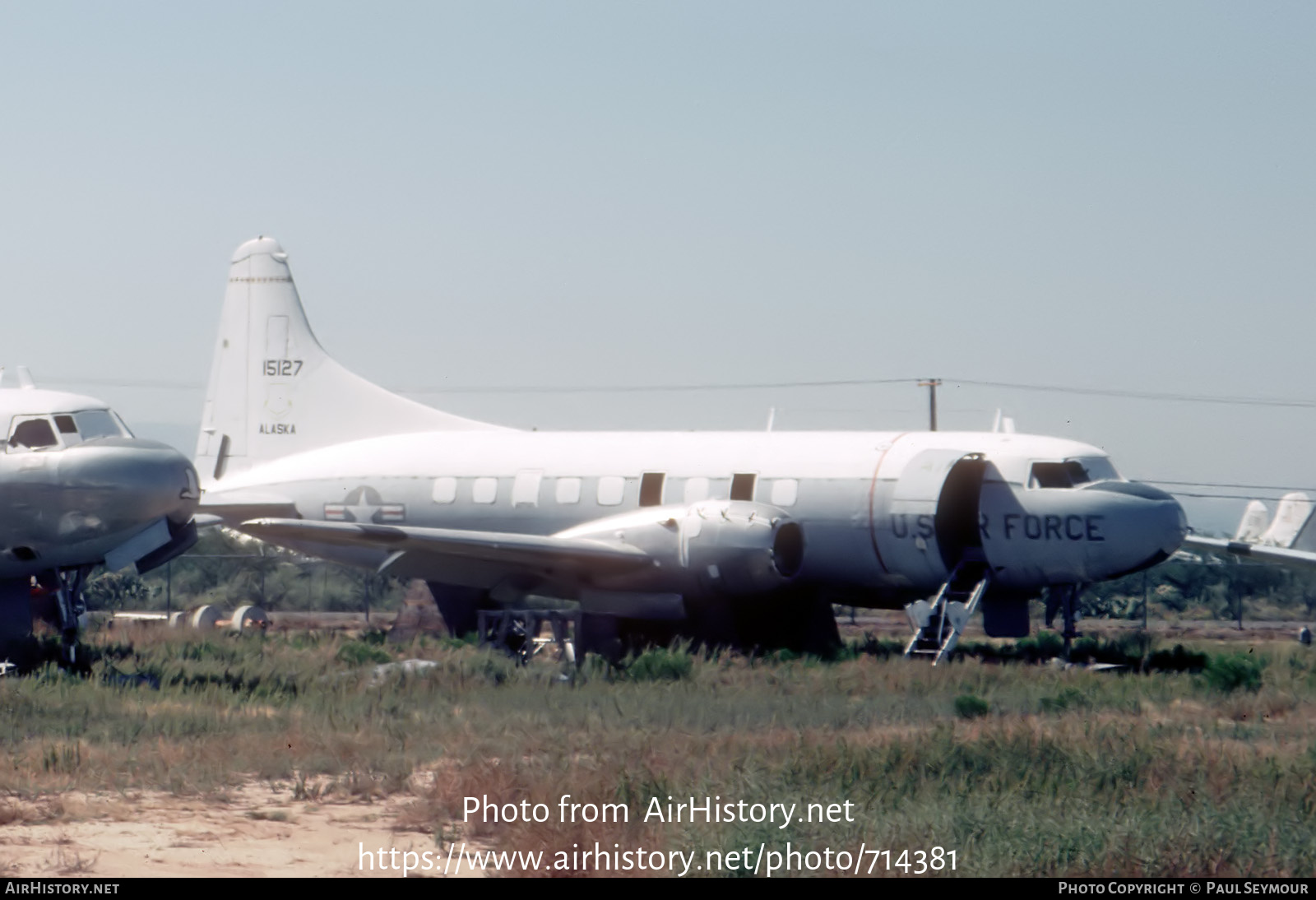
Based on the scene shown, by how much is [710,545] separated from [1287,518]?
32.4 metres

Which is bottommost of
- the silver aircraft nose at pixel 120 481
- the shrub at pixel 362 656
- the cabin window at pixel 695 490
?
the shrub at pixel 362 656

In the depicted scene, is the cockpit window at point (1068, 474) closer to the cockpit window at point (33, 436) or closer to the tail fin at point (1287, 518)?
the cockpit window at point (33, 436)

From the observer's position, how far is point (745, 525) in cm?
2530

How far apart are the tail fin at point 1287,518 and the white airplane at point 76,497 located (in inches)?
1499

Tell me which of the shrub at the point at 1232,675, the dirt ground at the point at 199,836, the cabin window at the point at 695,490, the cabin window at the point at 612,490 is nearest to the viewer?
the dirt ground at the point at 199,836

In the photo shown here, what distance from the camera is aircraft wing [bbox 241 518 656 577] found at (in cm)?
2547

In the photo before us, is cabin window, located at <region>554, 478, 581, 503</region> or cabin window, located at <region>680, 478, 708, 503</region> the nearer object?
cabin window, located at <region>680, 478, 708, 503</region>

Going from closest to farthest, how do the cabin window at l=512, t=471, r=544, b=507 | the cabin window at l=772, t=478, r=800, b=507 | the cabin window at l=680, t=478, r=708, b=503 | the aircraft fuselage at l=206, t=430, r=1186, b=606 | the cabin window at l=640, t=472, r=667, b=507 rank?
the aircraft fuselage at l=206, t=430, r=1186, b=606
the cabin window at l=772, t=478, r=800, b=507
the cabin window at l=680, t=478, r=708, b=503
the cabin window at l=640, t=472, r=667, b=507
the cabin window at l=512, t=471, r=544, b=507

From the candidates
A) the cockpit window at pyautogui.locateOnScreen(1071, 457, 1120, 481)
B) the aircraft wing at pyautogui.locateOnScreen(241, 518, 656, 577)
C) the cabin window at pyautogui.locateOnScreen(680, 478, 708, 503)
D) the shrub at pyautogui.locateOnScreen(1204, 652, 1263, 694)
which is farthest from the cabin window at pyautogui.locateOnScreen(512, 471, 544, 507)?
the shrub at pyautogui.locateOnScreen(1204, 652, 1263, 694)

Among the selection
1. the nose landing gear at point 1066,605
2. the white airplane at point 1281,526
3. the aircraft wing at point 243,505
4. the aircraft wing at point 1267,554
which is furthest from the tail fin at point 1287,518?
the aircraft wing at point 243,505

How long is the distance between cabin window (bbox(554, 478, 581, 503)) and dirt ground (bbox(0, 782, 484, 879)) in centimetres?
1570

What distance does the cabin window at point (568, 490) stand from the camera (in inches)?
1160

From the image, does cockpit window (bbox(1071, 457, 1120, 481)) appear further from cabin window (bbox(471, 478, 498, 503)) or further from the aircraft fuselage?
cabin window (bbox(471, 478, 498, 503))

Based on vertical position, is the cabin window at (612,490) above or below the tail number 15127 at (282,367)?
below
